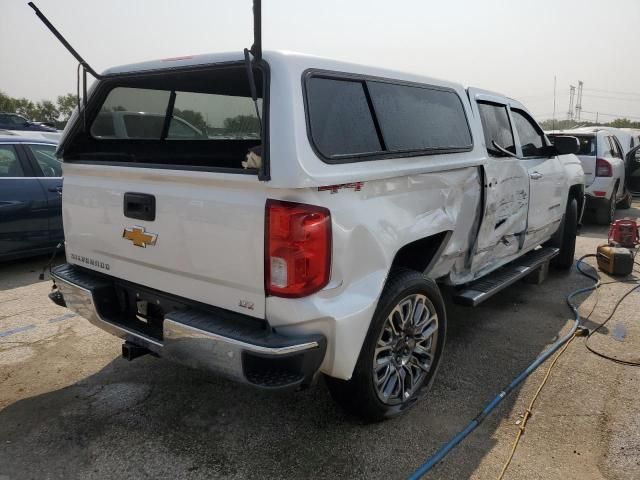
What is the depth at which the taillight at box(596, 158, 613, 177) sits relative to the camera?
887 cm

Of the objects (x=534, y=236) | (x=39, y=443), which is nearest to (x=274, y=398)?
(x=39, y=443)

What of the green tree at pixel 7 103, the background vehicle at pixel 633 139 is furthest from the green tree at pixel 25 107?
the background vehicle at pixel 633 139

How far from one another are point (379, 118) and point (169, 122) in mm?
1649

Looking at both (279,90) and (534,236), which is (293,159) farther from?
(534,236)

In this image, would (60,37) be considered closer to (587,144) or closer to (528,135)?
(528,135)

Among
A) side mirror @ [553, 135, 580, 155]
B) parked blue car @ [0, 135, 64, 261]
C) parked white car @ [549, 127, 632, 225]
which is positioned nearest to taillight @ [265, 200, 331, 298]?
side mirror @ [553, 135, 580, 155]

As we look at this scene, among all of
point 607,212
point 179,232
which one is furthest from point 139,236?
point 607,212

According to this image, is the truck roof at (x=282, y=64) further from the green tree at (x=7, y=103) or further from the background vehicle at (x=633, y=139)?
the green tree at (x=7, y=103)

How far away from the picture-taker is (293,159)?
2.19 metres

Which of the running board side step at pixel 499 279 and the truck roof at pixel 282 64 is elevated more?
the truck roof at pixel 282 64

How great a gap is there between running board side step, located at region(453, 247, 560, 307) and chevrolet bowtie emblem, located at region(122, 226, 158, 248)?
2.14m

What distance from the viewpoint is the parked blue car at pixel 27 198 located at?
5521 mm

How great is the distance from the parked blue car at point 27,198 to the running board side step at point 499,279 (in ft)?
14.9

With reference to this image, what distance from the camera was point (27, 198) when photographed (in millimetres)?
5656
